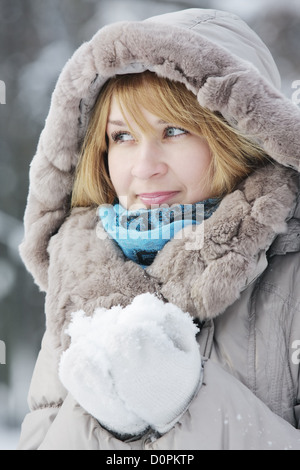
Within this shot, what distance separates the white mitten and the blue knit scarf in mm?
288

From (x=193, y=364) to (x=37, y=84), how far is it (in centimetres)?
A: 362

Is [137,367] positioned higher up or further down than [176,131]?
further down

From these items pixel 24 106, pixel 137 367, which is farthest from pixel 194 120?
pixel 24 106

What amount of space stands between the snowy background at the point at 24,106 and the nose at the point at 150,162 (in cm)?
302

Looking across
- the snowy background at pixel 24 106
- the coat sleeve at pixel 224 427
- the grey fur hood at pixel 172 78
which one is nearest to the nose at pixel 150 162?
the grey fur hood at pixel 172 78

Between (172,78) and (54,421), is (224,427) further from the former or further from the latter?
(172,78)

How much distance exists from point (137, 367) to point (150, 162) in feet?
1.73

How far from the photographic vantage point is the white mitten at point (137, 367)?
970 millimetres

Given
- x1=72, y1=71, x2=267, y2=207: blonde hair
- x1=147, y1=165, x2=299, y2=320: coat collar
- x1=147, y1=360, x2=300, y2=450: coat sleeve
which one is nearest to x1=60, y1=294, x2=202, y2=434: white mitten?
x1=147, y1=360, x2=300, y2=450: coat sleeve

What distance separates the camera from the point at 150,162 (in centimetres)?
132

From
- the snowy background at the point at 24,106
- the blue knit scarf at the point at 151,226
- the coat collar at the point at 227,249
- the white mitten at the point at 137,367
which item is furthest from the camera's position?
the snowy background at the point at 24,106

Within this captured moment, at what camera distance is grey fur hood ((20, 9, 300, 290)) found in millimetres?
1234

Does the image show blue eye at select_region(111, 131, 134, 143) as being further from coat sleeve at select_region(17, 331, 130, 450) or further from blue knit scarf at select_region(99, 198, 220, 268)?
coat sleeve at select_region(17, 331, 130, 450)

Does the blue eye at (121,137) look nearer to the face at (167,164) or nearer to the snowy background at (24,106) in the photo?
the face at (167,164)
